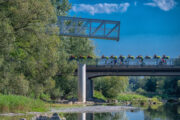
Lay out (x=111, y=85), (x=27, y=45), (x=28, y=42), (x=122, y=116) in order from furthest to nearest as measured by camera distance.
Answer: (x=111, y=85) → (x=27, y=45) → (x=28, y=42) → (x=122, y=116)

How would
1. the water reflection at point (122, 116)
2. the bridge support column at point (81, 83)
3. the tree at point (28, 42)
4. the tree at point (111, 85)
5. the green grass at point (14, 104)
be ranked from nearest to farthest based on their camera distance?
the green grass at point (14, 104), the tree at point (28, 42), the water reflection at point (122, 116), the bridge support column at point (81, 83), the tree at point (111, 85)

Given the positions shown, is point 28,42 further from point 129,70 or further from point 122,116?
point 129,70

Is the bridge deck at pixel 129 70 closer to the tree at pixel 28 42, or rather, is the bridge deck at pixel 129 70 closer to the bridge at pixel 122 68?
the bridge at pixel 122 68

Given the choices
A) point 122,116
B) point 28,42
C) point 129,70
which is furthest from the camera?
point 129,70

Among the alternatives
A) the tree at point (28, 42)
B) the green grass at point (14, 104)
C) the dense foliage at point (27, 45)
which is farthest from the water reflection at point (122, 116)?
the tree at point (28, 42)

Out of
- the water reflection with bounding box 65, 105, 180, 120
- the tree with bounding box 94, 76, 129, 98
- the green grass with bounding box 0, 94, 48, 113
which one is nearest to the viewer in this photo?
the green grass with bounding box 0, 94, 48, 113

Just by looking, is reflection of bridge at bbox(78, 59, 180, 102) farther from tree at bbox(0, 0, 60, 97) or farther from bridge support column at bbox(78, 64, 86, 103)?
tree at bbox(0, 0, 60, 97)

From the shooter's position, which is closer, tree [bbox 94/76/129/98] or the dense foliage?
the dense foliage

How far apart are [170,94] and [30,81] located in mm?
69112

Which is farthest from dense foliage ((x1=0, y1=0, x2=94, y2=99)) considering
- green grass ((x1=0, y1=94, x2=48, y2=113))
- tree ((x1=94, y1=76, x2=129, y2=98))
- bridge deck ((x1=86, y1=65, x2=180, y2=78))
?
tree ((x1=94, y1=76, x2=129, y2=98))

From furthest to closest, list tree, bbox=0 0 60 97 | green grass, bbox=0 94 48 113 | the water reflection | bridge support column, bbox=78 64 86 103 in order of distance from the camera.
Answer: bridge support column, bbox=78 64 86 103 → the water reflection → tree, bbox=0 0 60 97 → green grass, bbox=0 94 48 113

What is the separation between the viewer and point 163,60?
57656 mm

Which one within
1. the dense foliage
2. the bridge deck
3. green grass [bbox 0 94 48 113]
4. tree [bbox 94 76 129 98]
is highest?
the dense foliage

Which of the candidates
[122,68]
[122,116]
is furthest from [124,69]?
[122,116]
